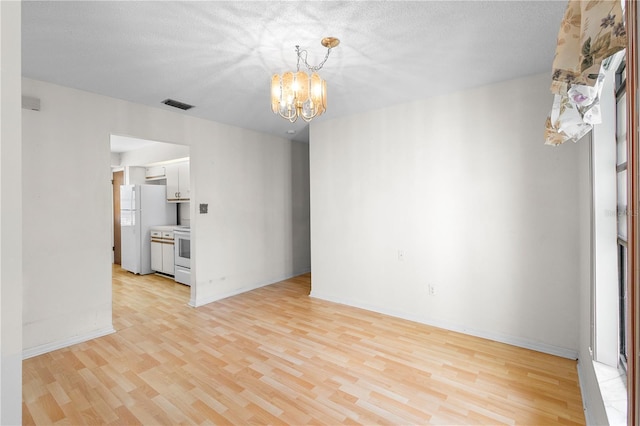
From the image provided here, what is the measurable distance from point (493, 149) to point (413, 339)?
6.81ft

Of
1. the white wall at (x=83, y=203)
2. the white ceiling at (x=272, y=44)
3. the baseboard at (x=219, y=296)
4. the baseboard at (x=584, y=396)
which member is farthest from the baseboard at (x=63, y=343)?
the baseboard at (x=584, y=396)

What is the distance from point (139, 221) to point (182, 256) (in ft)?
4.87

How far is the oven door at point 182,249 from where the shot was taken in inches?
194

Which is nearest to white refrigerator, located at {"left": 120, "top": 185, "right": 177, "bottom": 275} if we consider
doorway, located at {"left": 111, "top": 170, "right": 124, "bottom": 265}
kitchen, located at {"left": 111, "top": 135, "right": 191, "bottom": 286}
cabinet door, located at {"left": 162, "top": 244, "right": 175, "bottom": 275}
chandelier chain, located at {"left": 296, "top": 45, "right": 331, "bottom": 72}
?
kitchen, located at {"left": 111, "top": 135, "right": 191, "bottom": 286}

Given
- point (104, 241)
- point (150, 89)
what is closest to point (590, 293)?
point (150, 89)

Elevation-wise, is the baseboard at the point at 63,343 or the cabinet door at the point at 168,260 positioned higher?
the cabinet door at the point at 168,260

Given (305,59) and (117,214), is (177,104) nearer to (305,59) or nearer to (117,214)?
(305,59)

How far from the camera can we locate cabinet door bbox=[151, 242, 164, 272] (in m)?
5.60

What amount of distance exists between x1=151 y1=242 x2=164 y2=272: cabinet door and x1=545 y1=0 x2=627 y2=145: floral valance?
6068 millimetres

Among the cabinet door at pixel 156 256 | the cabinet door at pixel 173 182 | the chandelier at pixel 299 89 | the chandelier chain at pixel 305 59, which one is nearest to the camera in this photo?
the chandelier at pixel 299 89

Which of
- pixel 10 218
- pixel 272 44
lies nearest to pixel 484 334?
pixel 272 44

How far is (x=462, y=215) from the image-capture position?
10.3ft

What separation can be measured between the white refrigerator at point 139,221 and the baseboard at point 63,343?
2.86m

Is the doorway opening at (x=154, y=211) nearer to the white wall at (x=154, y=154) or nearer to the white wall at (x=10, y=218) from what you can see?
the white wall at (x=154, y=154)
